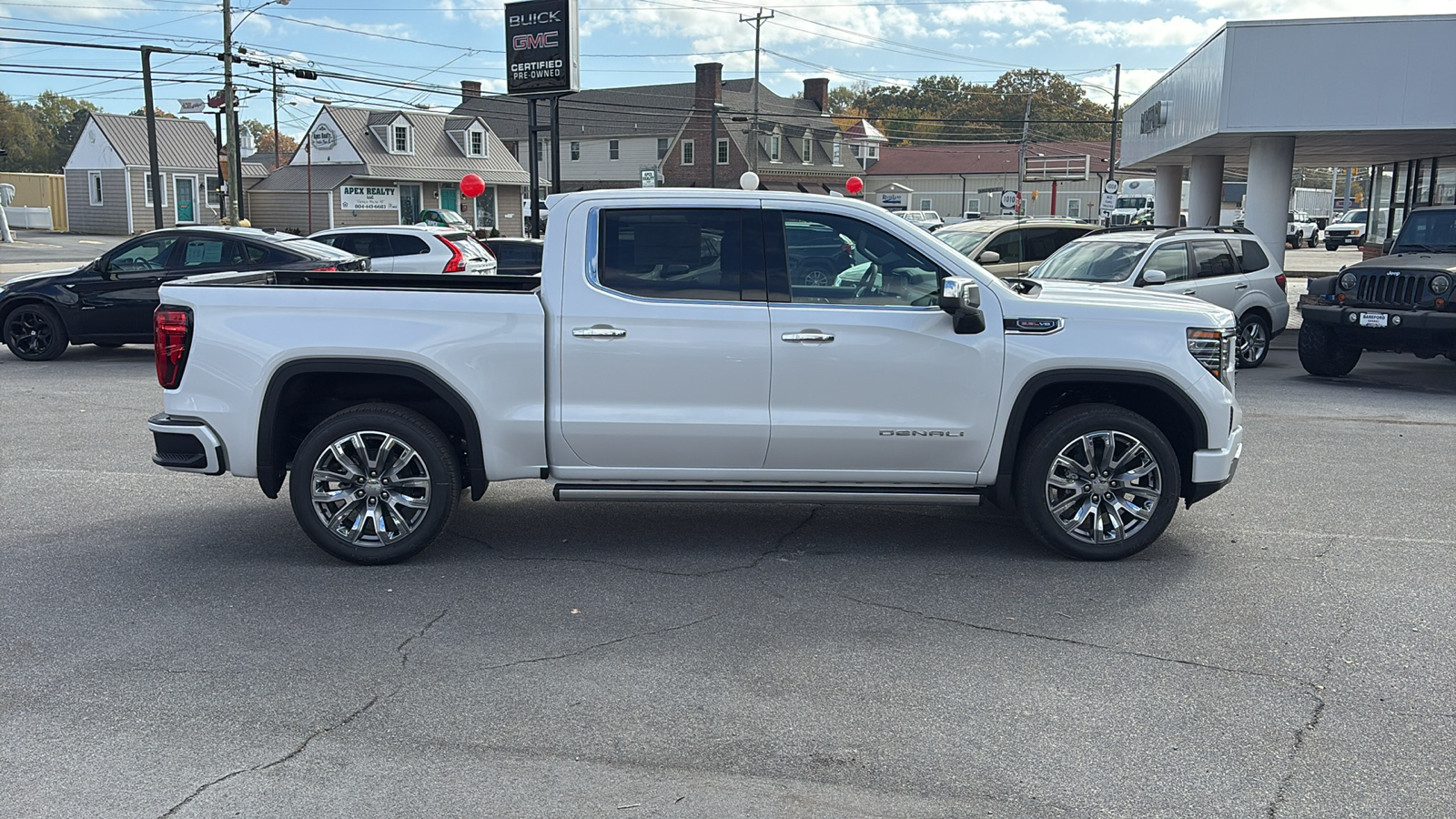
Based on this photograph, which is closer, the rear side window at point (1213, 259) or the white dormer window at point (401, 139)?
the rear side window at point (1213, 259)

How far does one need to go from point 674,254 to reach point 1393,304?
982cm

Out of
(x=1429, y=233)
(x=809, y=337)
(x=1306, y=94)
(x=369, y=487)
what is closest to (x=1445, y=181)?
(x=1306, y=94)

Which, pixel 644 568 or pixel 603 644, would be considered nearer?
pixel 603 644

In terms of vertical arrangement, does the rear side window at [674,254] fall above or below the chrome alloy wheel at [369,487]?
above

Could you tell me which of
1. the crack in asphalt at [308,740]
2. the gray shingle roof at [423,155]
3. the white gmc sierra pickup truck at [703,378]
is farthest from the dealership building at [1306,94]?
the gray shingle roof at [423,155]

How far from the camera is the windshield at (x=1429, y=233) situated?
1345 cm

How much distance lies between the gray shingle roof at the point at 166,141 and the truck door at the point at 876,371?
58138mm

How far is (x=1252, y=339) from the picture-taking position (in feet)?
47.6

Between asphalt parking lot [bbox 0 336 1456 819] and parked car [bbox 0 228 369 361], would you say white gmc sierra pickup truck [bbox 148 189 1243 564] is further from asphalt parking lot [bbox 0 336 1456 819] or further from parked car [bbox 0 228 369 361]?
parked car [bbox 0 228 369 361]

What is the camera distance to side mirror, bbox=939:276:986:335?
18.9 ft

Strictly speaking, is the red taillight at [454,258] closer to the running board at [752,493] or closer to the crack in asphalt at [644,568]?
the crack in asphalt at [644,568]

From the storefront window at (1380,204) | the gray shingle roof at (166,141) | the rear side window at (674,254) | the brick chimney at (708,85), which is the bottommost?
the rear side window at (674,254)

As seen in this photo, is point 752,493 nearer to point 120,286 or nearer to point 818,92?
point 120,286

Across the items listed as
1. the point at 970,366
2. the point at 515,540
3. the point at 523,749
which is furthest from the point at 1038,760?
the point at 515,540
